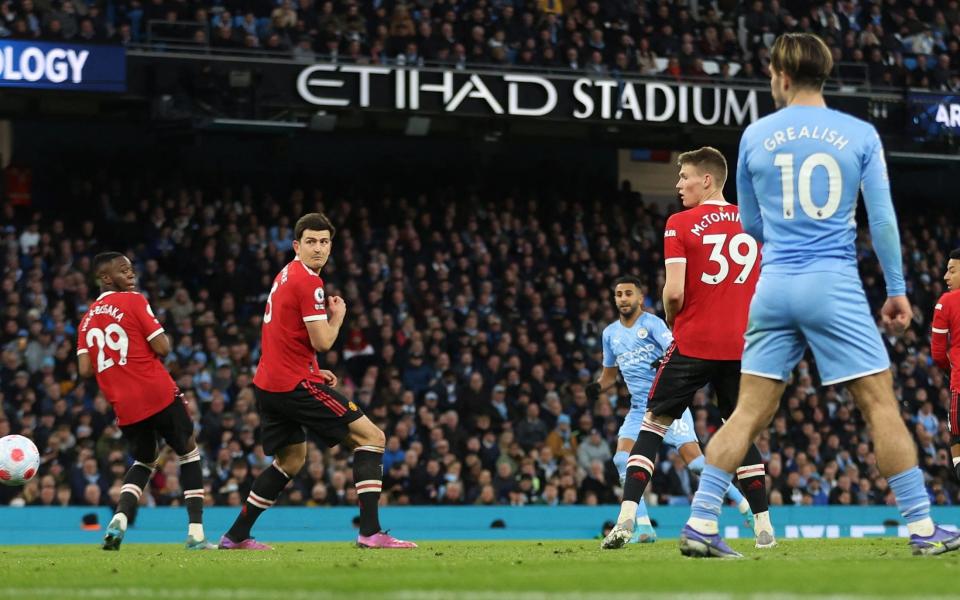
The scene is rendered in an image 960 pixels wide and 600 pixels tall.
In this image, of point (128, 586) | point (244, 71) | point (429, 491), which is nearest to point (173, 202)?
point (244, 71)

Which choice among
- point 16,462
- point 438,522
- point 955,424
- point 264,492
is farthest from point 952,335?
point 438,522

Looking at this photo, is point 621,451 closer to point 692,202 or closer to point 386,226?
point 692,202

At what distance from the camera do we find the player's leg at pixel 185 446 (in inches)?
489

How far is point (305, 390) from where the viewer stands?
11344 mm

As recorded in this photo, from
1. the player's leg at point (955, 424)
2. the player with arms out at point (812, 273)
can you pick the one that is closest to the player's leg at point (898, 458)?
the player with arms out at point (812, 273)

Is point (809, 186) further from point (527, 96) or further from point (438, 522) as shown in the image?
point (527, 96)

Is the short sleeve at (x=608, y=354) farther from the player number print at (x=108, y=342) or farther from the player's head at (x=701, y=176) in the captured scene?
the player number print at (x=108, y=342)

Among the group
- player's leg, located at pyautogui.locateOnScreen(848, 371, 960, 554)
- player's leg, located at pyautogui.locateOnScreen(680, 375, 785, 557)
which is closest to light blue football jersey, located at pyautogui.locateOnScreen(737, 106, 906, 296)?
player's leg, located at pyautogui.locateOnScreen(848, 371, 960, 554)

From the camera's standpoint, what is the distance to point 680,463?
2342cm

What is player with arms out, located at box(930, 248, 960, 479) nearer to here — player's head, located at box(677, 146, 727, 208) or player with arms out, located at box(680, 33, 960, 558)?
player's head, located at box(677, 146, 727, 208)

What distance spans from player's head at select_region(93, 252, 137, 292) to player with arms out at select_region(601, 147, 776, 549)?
4330mm

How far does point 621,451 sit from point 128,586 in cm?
746

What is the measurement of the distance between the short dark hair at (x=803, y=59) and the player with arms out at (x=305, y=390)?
4.35 m

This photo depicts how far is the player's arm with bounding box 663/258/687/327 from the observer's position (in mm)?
10258
